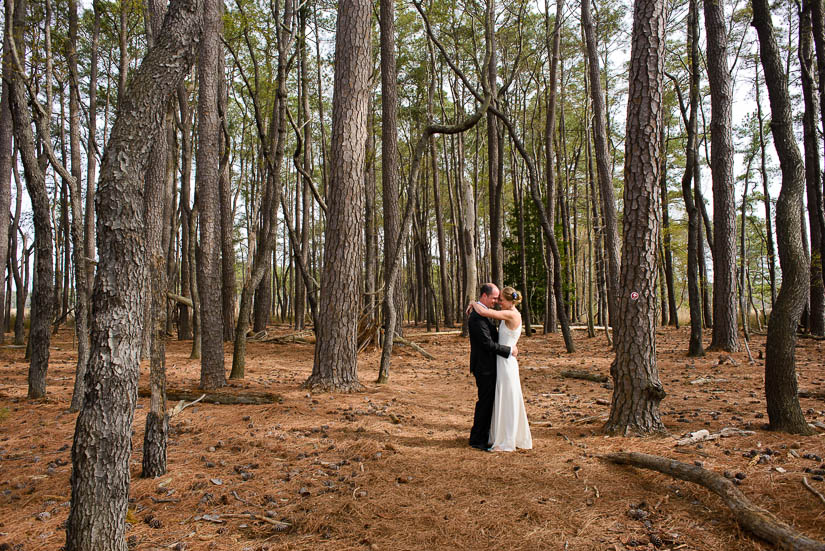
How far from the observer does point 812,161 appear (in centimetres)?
794

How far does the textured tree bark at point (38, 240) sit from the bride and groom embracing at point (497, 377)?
6.11 m

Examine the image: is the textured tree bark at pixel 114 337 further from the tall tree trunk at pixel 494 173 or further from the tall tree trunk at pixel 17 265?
the tall tree trunk at pixel 17 265

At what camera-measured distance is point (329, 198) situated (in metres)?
7.59

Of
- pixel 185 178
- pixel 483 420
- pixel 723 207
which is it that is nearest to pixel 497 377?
pixel 483 420

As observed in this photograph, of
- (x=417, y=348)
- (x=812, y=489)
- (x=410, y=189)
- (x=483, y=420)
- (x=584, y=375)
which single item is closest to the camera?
(x=812, y=489)

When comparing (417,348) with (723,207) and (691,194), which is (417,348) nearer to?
(691,194)

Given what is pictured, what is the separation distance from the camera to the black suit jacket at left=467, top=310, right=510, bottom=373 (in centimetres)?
513

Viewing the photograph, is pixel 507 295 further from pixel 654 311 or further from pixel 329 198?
pixel 329 198

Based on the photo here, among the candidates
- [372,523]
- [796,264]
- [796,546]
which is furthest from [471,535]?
[796,264]

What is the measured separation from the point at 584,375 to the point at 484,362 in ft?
15.3

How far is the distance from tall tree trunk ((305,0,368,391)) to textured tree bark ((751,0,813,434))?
5.28 m

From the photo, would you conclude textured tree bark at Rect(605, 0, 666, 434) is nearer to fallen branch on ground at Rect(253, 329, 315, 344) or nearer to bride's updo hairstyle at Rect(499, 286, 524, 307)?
bride's updo hairstyle at Rect(499, 286, 524, 307)

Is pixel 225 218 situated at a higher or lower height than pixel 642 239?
higher

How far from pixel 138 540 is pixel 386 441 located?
2.52 meters
